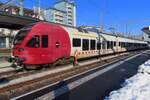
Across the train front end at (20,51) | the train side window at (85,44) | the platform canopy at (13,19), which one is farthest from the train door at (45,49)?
the platform canopy at (13,19)

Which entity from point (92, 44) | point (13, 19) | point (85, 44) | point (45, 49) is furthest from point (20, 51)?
point (92, 44)

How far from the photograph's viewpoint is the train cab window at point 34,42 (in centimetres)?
1695

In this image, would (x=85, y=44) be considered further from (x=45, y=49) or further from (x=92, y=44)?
(x=45, y=49)

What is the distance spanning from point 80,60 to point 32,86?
15.0 meters

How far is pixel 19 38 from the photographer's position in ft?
57.7

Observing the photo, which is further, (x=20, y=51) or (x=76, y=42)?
(x=76, y=42)

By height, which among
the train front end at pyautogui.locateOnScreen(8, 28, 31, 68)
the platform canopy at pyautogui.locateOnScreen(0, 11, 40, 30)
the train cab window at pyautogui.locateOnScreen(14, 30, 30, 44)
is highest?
the platform canopy at pyautogui.locateOnScreen(0, 11, 40, 30)

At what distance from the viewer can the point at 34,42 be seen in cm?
1712

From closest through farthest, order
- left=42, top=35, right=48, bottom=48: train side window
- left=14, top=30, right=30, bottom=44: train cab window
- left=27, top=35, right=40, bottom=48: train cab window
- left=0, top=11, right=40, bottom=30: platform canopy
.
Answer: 1. left=27, top=35, right=40, bottom=48: train cab window
2. left=14, top=30, right=30, bottom=44: train cab window
3. left=42, top=35, right=48, bottom=48: train side window
4. left=0, top=11, right=40, bottom=30: platform canopy

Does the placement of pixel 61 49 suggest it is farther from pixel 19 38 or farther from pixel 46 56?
pixel 19 38

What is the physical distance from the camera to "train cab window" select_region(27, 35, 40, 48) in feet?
55.6

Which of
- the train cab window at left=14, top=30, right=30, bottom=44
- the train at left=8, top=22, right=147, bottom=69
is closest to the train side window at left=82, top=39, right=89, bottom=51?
the train at left=8, top=22, right=147, bottom=69

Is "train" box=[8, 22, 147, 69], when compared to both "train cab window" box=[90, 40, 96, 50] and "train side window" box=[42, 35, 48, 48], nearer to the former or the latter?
"train side window" box=[42, 35, 48, 48]

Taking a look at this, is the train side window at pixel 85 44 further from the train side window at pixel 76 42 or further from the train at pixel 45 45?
the train side window at pixel 76 42
